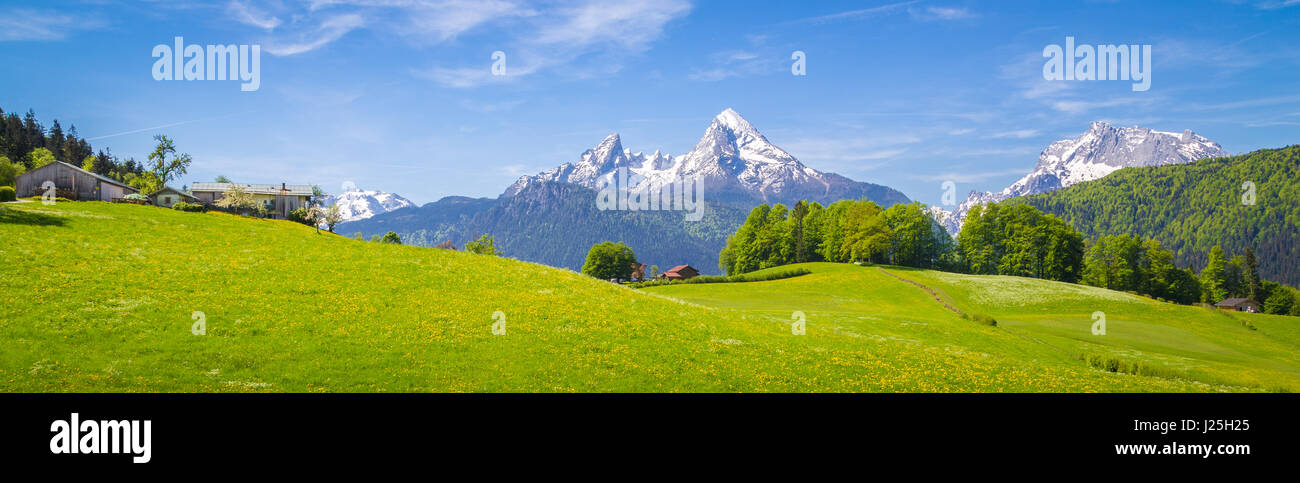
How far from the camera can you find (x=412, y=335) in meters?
32.2

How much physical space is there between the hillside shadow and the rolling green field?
1.15ft

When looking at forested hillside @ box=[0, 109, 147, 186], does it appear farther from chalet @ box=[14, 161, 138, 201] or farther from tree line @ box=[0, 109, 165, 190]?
chalet @ box=[14, 161, 138, 201]

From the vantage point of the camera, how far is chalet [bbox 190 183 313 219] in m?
106

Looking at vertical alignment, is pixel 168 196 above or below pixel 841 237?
above

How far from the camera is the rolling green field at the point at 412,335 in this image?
2661 cm

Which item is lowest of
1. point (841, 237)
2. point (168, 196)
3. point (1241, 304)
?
point (1241, 304)

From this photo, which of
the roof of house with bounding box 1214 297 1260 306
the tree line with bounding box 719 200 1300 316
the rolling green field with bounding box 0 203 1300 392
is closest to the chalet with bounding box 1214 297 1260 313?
the roof of house with bounding box 1214 297 1260 306

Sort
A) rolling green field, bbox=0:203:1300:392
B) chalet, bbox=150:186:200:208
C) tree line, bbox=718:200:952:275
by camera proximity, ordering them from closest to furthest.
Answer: rolling green field, bbox=0:203:1300:392 → chalet, bbox=150:186:200:208 → tree line, bbox=718:200:952:275

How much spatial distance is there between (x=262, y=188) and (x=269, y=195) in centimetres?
472

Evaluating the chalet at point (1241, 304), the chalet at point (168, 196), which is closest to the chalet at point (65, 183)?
the chalet at point (168, 196)

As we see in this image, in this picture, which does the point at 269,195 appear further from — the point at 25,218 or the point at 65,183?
the point at 25,218

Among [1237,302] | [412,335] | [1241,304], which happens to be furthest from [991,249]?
[412,335]
